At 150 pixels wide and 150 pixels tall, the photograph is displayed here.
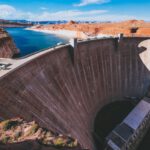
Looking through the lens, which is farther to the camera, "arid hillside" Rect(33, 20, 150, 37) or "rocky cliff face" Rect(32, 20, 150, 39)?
"arid hillside" Rect(33, 20, 150, 37)

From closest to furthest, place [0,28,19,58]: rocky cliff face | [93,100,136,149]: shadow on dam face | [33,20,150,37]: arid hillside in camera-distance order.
A: 1. [93,100,136,149]: shadow on dam face
2. [0,28,19,58]: rocky cliff face
3. [33,20,150,37]: arid hillside

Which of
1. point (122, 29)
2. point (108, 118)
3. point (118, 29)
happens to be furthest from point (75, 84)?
point (118, 29)

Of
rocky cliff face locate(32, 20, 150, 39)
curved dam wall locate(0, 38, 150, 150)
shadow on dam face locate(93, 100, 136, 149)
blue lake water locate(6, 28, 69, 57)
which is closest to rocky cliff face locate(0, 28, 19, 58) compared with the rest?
blue lake water locate(6, 28, 69, 57)

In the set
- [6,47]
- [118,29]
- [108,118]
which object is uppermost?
[118,29]

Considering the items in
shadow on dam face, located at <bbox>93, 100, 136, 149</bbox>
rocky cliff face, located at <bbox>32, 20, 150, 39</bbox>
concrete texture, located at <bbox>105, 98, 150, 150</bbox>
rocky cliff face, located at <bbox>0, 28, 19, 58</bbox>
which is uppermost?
rocky cliff face, located at <bbox>32, 20, 150, 39</bbox>

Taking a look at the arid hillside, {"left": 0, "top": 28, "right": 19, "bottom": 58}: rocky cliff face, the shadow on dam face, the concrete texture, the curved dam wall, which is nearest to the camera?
the curved dam wall

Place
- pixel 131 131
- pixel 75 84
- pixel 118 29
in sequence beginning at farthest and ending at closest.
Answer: pixel 118 29, pixel 75 84, pixel 131 131

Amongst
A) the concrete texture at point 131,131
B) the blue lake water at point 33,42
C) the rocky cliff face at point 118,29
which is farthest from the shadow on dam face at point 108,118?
the blue lake water at point 33,42

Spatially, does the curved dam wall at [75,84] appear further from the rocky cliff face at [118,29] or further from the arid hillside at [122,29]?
the arid hillside at [122,29]

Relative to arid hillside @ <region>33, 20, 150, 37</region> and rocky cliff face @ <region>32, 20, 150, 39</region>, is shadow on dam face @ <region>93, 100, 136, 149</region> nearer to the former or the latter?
rocky cliff face @ <region>32, 20, 150, 39</region>

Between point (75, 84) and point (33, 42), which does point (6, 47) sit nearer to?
point (75, 84)
